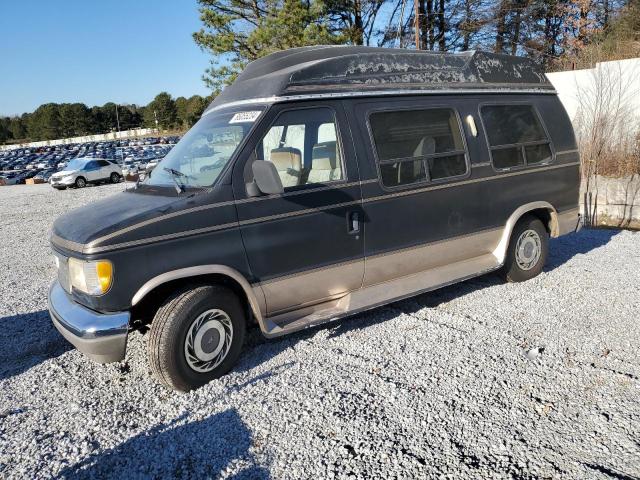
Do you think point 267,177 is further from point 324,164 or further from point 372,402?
point 372,402

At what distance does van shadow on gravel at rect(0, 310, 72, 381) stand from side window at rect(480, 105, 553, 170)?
4.88 metres

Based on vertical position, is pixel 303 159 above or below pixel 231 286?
above

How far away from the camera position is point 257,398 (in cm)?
367

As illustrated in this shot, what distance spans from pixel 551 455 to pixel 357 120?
2.98 m

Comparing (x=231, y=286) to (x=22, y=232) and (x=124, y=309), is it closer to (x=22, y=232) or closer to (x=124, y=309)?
(x=124, y=309)

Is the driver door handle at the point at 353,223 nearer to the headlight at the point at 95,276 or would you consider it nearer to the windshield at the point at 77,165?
the headlight at the point at 95,276

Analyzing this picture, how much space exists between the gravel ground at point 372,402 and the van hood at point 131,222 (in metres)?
1.23

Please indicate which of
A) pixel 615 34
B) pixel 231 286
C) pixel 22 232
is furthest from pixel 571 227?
pixel 615 34

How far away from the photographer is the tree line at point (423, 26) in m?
19.9

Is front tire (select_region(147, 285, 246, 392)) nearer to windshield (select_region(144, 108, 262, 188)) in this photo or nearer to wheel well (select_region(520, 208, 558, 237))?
windshield (select_region(144, 108, 262, 188))

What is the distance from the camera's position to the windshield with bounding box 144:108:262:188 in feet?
13.1

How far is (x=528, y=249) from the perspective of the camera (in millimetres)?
5965

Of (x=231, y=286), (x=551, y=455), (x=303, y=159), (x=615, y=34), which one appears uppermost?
(x=615, y=34)

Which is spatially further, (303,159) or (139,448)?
(303,159)
